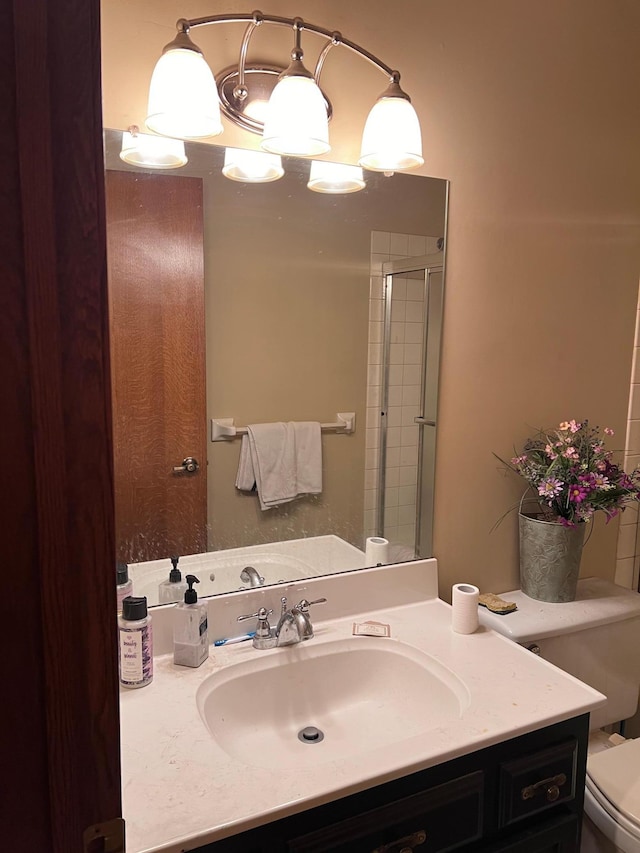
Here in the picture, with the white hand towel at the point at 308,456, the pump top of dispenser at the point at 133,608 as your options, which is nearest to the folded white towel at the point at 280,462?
the white hand towel at the point at 308,456

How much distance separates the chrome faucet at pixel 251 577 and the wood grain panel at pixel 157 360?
118mm

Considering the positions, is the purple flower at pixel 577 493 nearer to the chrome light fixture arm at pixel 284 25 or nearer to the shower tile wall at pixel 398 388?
the shower tile wall at pixel 398 388

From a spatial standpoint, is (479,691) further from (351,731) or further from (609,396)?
(609,396)

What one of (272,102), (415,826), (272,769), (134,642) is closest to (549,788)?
(415,826)

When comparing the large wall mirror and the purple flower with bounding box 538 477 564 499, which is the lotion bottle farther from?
the purple flower with bounding box 538 477 564 499

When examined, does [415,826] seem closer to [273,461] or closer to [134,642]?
[134,642]

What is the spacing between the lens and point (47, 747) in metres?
0.56

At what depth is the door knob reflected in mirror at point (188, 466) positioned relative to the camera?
4.47 feet

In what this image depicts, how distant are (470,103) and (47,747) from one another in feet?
5.30

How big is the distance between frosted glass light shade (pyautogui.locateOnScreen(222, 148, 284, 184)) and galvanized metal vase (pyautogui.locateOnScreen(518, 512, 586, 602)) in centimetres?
111

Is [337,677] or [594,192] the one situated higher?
[594,192]

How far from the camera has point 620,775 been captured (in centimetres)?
148

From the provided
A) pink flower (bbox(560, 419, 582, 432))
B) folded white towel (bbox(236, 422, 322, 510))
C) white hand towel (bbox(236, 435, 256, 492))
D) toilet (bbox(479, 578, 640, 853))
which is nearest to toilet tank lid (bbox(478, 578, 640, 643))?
toilet (bbox(479, 578, 640, 853))

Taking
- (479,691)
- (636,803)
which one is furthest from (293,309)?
(636,803)
